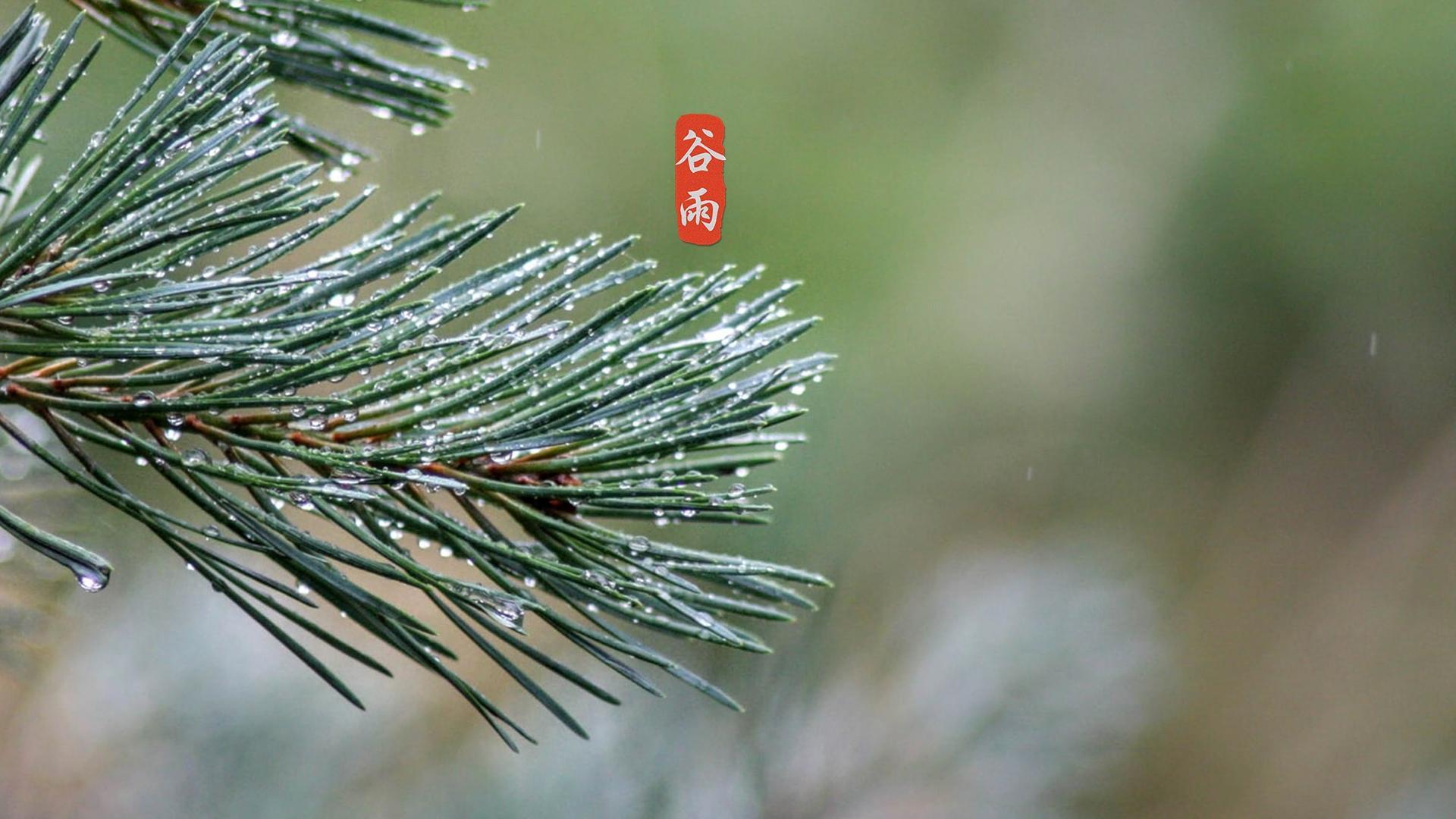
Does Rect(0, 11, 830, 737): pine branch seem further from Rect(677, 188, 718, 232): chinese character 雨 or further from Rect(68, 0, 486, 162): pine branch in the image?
Rect(677, 188, 718, 232): chinese character 雨

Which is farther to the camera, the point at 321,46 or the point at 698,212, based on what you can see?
the point at 698,212

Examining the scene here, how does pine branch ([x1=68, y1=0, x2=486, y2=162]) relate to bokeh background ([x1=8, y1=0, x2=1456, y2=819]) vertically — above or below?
below

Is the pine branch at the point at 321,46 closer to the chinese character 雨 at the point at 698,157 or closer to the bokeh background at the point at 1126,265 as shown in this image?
the chinese character 雨 at the point at 698,157

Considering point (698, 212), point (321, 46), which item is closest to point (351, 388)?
point (321, 46)

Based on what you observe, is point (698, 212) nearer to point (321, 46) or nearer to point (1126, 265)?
point (321, 46)

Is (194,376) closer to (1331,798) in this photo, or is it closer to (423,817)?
(423,817)

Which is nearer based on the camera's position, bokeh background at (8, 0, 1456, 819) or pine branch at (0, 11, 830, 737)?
pine branch at (0, 11, 830, 737)

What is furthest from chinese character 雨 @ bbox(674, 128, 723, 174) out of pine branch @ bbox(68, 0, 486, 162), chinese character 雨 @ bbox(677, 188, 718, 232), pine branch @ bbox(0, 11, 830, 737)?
pine branch @ bbox(0, 11, 830, 737)
